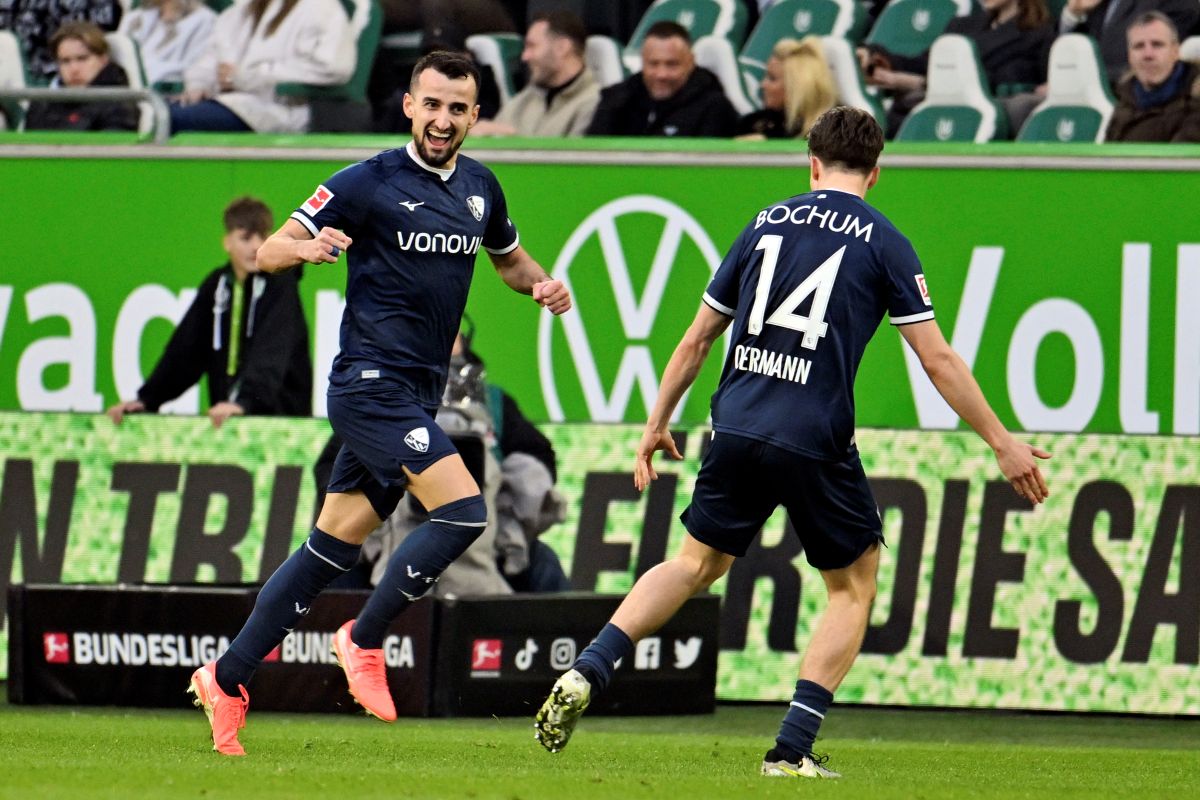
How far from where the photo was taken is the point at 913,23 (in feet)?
40.8

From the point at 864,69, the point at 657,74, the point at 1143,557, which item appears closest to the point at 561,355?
the point at 657,74

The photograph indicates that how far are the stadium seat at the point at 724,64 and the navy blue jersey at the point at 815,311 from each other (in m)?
6.44

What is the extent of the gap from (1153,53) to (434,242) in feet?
19.7

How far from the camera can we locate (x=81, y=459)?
10.6 meters

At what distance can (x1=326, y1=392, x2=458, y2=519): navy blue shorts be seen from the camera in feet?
20.8

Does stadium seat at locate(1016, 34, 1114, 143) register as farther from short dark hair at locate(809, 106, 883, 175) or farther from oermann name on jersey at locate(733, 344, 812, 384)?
oermann name on jersey at locate(733, 344, 812, 384)

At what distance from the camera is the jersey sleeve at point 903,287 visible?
582 cm

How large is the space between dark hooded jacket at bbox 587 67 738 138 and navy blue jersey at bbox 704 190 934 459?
19.2ft

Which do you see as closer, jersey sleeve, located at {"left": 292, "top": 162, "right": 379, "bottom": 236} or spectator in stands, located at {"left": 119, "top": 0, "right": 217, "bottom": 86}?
jersey sleeve, located at {"left": 292, "top": 162, "right": 379, "bottom": 236}

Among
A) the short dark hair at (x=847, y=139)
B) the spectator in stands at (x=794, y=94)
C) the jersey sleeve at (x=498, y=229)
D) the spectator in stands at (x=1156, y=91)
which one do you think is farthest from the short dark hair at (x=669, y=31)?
the short dark hair at (x=847, y=139)

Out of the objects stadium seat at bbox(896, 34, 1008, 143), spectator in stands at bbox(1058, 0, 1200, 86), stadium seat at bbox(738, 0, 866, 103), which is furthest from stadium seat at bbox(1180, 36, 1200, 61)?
stadium seat at bbox(738, 0, 866, 103)

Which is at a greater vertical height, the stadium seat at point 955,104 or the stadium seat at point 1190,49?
the stadium seat at point 1190,49

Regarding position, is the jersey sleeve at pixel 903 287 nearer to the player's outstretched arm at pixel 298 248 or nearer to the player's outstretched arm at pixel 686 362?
the player's outstretched arm at pixel 686 362

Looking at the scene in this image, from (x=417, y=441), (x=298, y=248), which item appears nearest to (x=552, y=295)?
(x=417, y=441)
